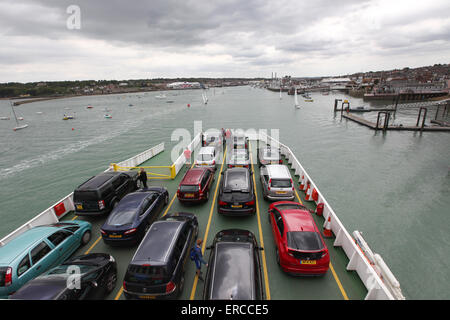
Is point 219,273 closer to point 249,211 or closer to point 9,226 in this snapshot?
point 249,211

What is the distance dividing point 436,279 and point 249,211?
7608 mm

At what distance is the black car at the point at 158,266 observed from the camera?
16.8 ft

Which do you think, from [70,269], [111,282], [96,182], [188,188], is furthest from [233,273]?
[96,182]

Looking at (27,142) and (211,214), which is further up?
(211,214)

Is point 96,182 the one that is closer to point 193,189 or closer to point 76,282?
point 193,189

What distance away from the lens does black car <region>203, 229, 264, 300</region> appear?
4539mm

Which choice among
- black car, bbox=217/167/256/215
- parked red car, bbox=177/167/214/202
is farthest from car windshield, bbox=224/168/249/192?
parked red car, bbox=177/167/214/202

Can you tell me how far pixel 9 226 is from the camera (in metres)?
14.6

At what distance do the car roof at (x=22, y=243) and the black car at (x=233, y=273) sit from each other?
17.2 feet

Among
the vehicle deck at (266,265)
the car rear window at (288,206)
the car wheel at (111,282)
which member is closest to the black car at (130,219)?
the vehicle deck at (266,265)

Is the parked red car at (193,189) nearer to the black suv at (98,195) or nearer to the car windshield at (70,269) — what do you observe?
the black suv at (98,195)

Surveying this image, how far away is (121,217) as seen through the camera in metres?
7.50

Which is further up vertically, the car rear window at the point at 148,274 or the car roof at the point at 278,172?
the car roof at the point at 278,172
